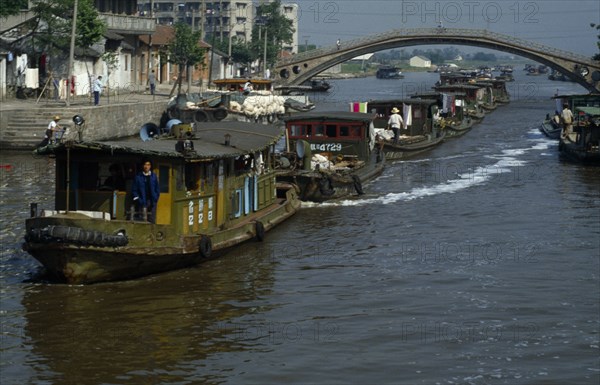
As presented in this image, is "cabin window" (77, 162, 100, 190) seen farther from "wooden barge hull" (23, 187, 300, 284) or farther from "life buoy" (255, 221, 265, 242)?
"life buoy" (255, 221, 265, 242)

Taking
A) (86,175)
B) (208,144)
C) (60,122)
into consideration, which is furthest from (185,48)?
(86,175)

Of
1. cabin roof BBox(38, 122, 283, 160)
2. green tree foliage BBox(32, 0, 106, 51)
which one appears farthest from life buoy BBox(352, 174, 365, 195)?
green tree foliage BBox(32, 0, 106, 51)

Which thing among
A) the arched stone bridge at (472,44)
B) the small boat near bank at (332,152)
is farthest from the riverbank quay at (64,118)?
the arched stone bridge at (472,44)

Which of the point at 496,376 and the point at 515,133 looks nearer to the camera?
the point at 496,376

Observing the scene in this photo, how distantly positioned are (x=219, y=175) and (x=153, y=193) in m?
3.04

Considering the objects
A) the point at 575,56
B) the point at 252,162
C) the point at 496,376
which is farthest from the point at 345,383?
the point at 575,56

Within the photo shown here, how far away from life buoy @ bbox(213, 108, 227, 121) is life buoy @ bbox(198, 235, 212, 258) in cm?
3390

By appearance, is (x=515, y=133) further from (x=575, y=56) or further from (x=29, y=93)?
(x=575, y=56)

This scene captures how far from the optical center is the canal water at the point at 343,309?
640 inches

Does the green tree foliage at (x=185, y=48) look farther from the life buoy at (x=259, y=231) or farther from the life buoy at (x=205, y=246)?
the life buoy at (x=205, y=246)

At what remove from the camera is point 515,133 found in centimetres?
6119

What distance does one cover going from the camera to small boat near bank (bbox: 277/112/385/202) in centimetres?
3139

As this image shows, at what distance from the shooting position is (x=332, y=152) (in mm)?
35594

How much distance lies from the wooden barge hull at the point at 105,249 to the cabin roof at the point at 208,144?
1.36 meters
